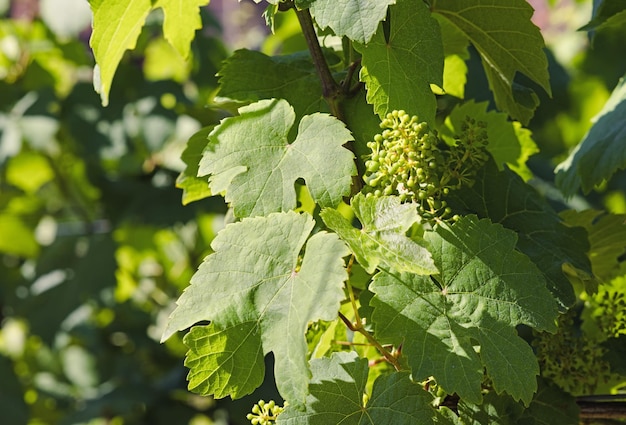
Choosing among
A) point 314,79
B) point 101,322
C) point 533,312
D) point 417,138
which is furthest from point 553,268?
point 101,322

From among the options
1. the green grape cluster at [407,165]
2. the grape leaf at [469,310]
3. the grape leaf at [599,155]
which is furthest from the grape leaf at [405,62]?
the grape leaf at [599,155]

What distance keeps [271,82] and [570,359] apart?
48 centimetres

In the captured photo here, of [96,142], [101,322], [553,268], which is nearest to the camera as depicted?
[553,268]

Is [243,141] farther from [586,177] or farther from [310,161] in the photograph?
[586,177]

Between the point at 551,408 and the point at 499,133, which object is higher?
the point at 499,133

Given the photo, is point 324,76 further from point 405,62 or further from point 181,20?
point 181,20

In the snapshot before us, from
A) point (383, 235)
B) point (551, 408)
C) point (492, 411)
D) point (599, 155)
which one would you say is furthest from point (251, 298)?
point (599, 155)

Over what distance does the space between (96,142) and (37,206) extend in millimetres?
596

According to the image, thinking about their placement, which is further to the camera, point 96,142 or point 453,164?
point 96,142

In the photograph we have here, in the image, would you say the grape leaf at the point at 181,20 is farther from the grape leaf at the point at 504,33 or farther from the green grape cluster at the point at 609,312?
the green grape cluster at the point at 609,312

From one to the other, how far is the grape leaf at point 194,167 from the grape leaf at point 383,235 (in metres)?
0.31

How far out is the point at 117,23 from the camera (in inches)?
41.4

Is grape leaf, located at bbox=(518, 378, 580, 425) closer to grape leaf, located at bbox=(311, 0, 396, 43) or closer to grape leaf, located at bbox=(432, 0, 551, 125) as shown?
grape leaf, located at bbox=(432, 0, 551, 125)

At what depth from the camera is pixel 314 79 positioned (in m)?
1.03
